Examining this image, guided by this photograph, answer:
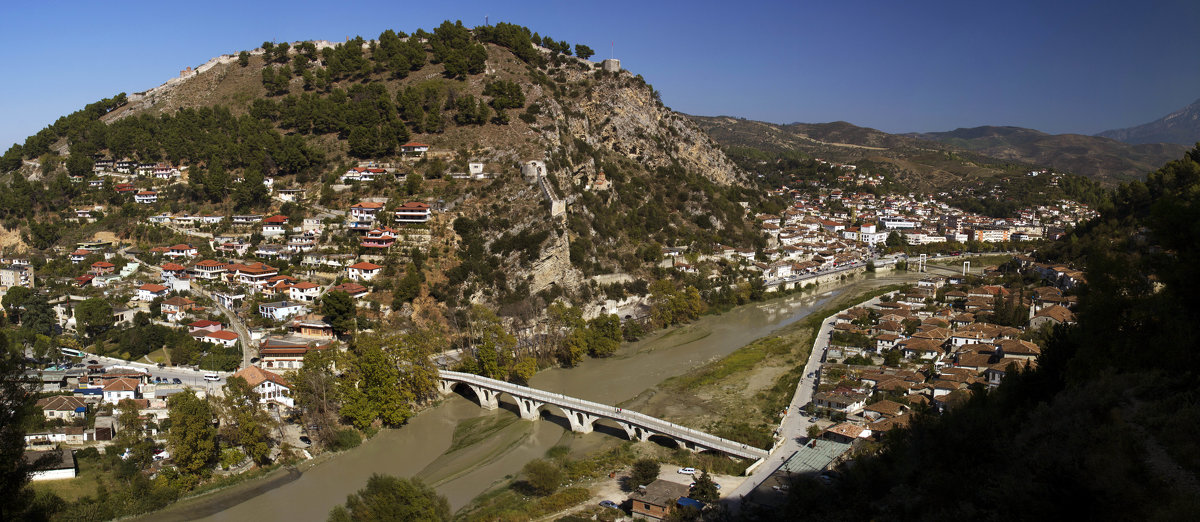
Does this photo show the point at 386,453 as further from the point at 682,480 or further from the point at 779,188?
the point at 779,188

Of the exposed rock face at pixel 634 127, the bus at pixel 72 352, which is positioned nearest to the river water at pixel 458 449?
the bus at pixel 72 352

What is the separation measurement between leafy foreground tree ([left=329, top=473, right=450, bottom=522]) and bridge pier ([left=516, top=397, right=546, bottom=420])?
6.43 meters

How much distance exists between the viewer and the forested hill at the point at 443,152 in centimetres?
2927

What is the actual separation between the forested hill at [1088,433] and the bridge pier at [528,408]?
30.3ft

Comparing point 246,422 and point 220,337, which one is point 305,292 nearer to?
point 220,337

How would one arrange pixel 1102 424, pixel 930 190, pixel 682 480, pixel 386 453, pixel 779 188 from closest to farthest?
pixel 1102 424, pixel 682 480, pixel 386 453, pixel 779 188, pixel 930 190

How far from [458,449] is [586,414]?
10.5ft

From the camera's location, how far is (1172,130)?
138750mm

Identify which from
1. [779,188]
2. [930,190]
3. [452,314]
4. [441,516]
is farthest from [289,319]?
[930,190]

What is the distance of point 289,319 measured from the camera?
2300cm

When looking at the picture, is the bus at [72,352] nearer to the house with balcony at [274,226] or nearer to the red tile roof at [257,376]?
the red tile roof at [257,376]

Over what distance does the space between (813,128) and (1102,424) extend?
14047cm

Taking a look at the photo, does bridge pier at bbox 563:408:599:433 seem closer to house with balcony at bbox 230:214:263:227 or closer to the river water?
the river water

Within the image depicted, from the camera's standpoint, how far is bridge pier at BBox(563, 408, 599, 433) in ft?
57.9
